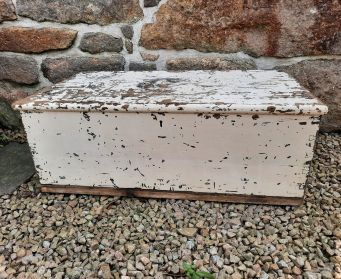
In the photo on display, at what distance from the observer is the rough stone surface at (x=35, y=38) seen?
5.25ft

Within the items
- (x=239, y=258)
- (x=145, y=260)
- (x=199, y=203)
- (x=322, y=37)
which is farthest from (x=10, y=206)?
(x=322, y=37)

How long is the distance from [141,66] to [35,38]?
53cm

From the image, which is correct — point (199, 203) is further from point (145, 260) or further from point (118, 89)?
point (118, 89)

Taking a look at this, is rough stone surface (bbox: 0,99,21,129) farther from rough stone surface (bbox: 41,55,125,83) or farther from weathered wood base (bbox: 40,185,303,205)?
weathered wood base (bbox: 40,185,303,205)

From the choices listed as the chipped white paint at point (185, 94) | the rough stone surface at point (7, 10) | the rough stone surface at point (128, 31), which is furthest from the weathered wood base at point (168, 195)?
the rough stone surface at point (7, 10)

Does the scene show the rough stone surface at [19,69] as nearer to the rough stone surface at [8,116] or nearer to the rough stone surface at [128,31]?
the rough stone surface at [8,116]

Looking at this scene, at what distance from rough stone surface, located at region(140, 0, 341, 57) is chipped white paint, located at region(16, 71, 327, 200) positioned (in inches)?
11.7

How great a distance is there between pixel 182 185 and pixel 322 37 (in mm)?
925

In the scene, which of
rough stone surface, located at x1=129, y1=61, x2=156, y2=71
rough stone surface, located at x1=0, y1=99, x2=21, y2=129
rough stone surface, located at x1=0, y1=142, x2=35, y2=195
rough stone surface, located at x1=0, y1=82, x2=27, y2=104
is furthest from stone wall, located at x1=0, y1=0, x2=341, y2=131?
rough stone surface, located at x1=0, y1=142, x2=35, y2=195

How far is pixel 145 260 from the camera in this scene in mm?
1054

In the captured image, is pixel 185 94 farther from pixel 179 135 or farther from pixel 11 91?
pixel 11 91

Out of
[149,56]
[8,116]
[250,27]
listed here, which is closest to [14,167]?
[8,116]

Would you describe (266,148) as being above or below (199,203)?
above

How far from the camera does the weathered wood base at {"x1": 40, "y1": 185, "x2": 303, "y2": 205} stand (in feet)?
4.06
